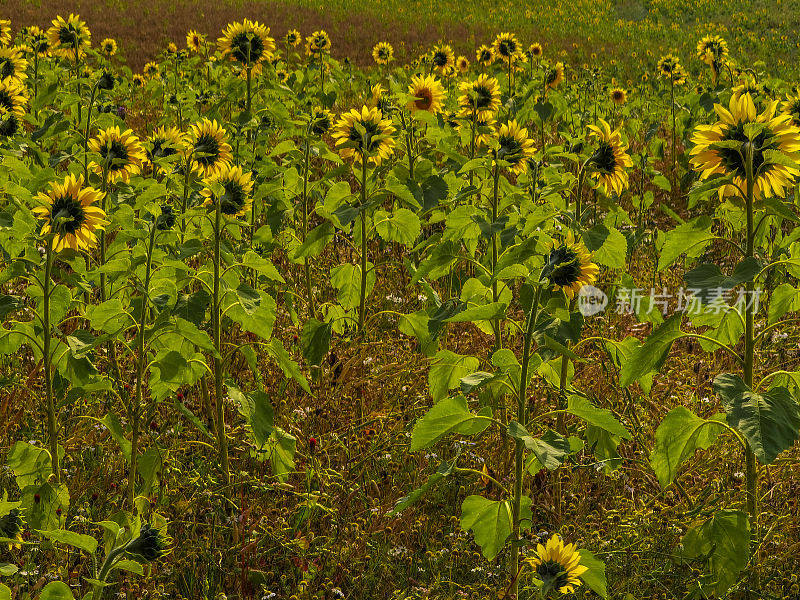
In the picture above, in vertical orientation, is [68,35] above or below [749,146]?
above

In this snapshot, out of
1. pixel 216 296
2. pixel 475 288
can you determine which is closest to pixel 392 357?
pixel 475 288

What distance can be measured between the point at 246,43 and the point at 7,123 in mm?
1466

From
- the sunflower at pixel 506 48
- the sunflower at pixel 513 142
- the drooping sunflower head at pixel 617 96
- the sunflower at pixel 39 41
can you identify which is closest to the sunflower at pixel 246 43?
the sunflower at pixel 39 41

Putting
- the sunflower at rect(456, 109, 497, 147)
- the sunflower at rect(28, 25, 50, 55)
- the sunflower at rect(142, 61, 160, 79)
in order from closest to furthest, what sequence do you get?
1. the sunflower at rect(456, 109, 497, 147)
2. the sunflower at rect(28, 25, 50, 55)
3. the sunflower at rect(142, 61, 160, 79)

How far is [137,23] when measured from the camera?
57.4ft

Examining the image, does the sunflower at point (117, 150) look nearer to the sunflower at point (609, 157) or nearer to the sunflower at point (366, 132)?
the sunflower at point (366, 132)

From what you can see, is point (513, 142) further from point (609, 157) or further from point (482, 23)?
point (482, 23)

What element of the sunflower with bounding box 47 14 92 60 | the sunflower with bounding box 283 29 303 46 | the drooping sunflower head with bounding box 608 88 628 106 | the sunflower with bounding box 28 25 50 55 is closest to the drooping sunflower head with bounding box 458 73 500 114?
the sunflower with bounding box 47 14 92 60

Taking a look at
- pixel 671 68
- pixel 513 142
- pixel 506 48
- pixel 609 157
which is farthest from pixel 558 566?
pixel 671 68

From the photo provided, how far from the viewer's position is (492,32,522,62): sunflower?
23.6 ft

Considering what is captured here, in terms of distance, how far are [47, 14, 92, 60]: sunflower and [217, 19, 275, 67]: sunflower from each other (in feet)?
3.13

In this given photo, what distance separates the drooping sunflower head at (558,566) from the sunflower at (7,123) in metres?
3.35

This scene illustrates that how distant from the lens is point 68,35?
5.27 m

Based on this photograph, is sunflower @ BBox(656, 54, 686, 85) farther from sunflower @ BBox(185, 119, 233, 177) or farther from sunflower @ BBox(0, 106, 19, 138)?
sunflower @ BBox(0, 106, 19, 138)
